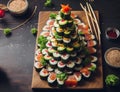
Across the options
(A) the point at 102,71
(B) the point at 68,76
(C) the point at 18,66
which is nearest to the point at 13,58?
(C) the point at 18,66

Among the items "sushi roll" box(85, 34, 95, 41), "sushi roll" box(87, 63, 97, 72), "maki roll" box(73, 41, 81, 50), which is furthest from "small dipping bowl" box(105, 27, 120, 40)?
"maki roll" box(73, 41, 81, 50)

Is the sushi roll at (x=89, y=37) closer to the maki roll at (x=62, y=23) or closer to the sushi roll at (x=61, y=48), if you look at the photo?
the sushi roll at (x=61, y=48)

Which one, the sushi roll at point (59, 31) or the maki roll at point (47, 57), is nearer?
the sushi roll at point (59, 31)

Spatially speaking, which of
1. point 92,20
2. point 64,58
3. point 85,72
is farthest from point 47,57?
point 92,20

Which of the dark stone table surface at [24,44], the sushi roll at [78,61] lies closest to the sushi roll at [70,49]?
the sushi roll at [78,61]

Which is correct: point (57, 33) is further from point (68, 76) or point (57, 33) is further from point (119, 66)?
point (119, 66)

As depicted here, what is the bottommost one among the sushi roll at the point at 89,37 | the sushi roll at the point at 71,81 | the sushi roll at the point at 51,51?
the sushi roll at the point at 71,81
